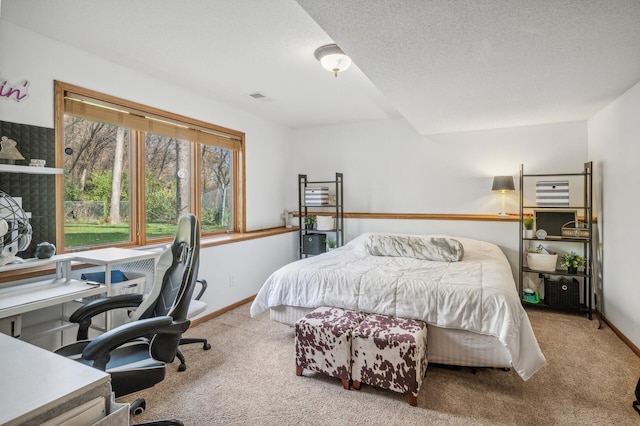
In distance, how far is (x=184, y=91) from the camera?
3.31m

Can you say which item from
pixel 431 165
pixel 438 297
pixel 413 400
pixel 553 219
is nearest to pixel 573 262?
pixel 553 219

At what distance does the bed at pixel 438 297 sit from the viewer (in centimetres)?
212

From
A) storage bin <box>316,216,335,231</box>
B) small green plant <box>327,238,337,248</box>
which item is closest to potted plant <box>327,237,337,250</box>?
small green plant <box>327,238,337,248</box>

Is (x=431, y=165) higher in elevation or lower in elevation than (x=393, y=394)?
higher

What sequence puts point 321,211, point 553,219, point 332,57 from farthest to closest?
point 321,211
point 553,219
point 332,57

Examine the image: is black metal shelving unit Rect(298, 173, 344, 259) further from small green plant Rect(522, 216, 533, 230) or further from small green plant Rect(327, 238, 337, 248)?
small green plant Rect(522, 216, 533, 230)

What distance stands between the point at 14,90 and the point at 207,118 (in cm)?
166

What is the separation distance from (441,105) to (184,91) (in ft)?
8.14

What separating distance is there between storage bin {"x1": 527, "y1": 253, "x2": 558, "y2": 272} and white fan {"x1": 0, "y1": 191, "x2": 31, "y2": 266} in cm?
436

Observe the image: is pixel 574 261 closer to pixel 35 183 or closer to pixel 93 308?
pixel 93 308

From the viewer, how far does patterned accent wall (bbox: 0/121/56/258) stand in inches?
83.4

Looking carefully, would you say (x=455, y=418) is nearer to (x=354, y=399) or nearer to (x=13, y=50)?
(x=354, y=399)

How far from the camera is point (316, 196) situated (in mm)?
4637

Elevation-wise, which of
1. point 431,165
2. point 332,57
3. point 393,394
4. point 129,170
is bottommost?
point 393,394
